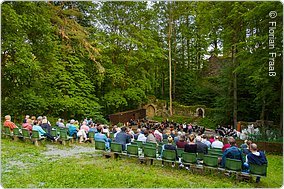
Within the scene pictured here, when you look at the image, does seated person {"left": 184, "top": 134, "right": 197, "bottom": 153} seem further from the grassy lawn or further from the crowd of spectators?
the grassy lawn

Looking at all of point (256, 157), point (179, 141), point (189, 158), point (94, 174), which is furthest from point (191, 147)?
point (94, 174)

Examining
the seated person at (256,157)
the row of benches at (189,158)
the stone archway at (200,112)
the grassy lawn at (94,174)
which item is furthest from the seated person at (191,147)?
the stone archway at (200,112)

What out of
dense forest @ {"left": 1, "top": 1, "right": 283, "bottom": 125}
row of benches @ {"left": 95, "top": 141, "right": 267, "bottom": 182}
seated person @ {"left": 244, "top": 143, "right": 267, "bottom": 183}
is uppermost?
dense forest @ {"left": 1, "top": 1, "right": 283, "bottom": 125}

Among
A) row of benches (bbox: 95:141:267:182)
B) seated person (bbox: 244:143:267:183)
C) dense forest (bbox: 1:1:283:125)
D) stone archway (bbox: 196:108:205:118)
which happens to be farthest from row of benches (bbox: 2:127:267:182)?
stone archway (bbox: 196:108:205:118)

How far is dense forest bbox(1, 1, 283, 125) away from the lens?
1667 centimetres

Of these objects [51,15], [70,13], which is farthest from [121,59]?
[51,15]

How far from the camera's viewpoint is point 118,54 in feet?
95.0

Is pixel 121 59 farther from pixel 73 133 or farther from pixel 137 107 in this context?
pixel 73 133

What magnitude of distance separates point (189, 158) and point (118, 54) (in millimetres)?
21095

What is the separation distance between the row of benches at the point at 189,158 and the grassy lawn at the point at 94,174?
0.25 m

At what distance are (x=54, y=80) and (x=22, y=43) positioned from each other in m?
4.04

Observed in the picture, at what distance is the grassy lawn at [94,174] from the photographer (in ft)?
25.0

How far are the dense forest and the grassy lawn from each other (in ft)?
26.8

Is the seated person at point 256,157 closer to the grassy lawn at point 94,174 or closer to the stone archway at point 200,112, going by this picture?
the grassy lawn at point 94,174
